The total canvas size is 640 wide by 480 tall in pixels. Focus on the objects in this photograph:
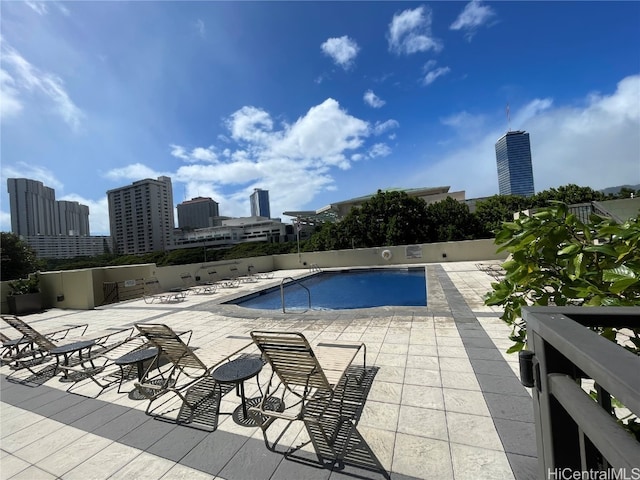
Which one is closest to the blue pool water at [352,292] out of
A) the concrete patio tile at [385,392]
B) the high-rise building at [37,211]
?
the concrete patio tile at [385,392]

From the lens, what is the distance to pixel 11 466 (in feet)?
7.84

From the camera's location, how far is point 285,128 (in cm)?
1809

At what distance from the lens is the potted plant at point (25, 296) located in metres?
9.98

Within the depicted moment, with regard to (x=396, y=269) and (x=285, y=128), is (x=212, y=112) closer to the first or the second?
(x=285, y=128)

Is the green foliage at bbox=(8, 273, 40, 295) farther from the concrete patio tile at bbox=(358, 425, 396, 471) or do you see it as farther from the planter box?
the concrete patio tile at bbox=(358, 425, 396, 471)

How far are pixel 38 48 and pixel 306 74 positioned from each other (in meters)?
10.3

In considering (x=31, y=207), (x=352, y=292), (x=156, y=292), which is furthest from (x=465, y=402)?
(x=31, y=207)

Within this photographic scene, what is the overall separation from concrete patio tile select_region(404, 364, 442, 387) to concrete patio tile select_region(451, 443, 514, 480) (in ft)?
3.41

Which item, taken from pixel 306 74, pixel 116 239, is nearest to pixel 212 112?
pixel 306 74

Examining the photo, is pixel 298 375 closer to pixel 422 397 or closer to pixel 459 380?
pixel 422 397

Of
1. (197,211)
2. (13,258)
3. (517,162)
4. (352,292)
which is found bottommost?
(352,292)

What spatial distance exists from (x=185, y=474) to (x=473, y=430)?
2429mm

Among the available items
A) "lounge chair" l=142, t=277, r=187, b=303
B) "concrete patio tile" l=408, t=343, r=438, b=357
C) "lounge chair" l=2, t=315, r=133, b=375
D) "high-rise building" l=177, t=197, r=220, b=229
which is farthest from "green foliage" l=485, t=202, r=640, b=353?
"high-rise building" l=177, t=197, r=220, b=229

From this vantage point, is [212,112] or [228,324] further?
[212,112]
